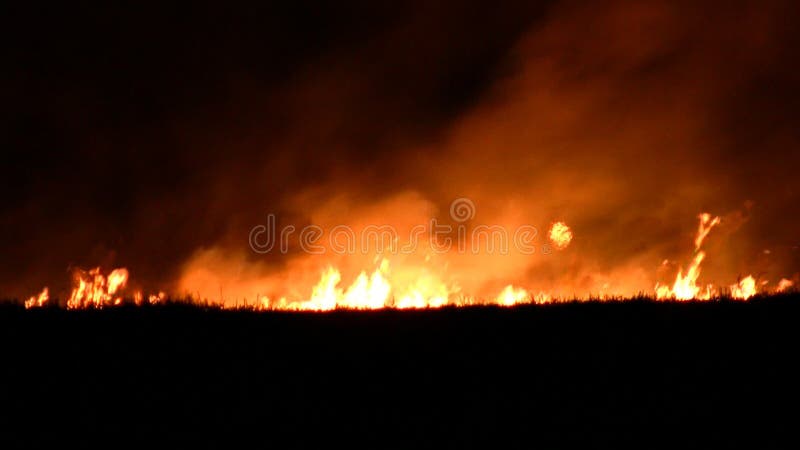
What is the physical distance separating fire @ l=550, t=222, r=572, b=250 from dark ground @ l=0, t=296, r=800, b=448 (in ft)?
27.3

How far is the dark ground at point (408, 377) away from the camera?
6.51 meters

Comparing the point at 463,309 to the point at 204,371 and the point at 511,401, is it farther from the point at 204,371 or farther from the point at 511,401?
the point at 204,371

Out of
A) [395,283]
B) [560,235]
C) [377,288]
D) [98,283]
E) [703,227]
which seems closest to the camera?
[377,288]

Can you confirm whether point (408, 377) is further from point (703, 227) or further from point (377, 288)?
point (703, 227)

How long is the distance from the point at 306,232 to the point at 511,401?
1068 centimetres

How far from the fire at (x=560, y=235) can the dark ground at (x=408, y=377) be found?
27.3 ft

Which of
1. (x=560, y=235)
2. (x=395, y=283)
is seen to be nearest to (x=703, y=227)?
(x=560, y=235)

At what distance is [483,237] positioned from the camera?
1669cm

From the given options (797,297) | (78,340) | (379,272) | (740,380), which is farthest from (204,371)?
(379,272)

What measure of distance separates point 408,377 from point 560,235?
10.2 meters

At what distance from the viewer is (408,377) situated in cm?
709

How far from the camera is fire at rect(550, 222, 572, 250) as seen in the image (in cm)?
1648

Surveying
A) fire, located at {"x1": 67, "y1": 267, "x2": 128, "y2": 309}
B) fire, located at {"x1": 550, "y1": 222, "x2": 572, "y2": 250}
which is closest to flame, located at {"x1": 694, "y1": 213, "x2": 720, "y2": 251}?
fire, located at {"x1": 550, "y1": 222, "x2": 572, "y2": 250}

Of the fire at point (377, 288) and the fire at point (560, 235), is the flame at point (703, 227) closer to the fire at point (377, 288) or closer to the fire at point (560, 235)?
the fire at point (560, 235)
